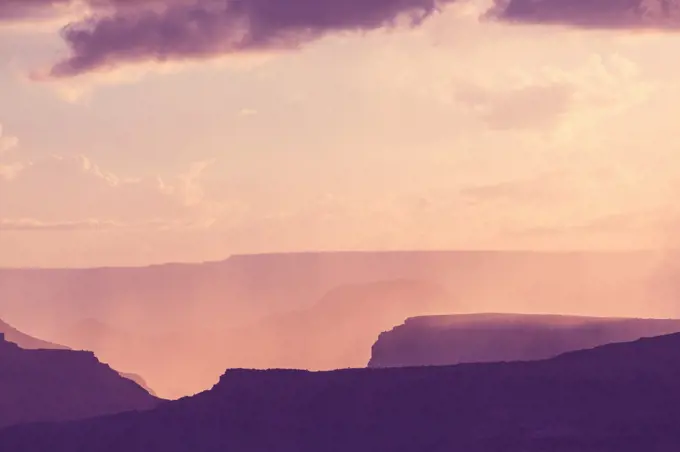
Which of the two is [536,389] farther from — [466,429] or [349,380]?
[349,380]

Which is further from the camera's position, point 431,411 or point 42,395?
point 42,395

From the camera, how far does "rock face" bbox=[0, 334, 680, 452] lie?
117625 mm

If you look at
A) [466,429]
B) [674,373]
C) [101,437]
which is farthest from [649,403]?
[101,437]

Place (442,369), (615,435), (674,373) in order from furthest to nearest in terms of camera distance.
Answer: (442,369)
(674,373)
(615,435)

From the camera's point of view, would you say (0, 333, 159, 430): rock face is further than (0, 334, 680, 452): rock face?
Yes

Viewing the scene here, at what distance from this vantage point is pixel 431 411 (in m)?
127

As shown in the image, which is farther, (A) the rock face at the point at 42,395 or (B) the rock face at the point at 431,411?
(A) the rock face at the point at 42,395

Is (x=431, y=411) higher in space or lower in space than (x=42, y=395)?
lower

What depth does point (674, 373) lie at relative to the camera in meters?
122

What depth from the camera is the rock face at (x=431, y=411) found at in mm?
117625

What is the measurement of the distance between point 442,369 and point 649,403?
18.9m

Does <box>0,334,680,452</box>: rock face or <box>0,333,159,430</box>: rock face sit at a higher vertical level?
<box>0,333,159,430</box>: rock face

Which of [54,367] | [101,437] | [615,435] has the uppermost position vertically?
[54,367]

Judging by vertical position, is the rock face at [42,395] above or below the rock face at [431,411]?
above
